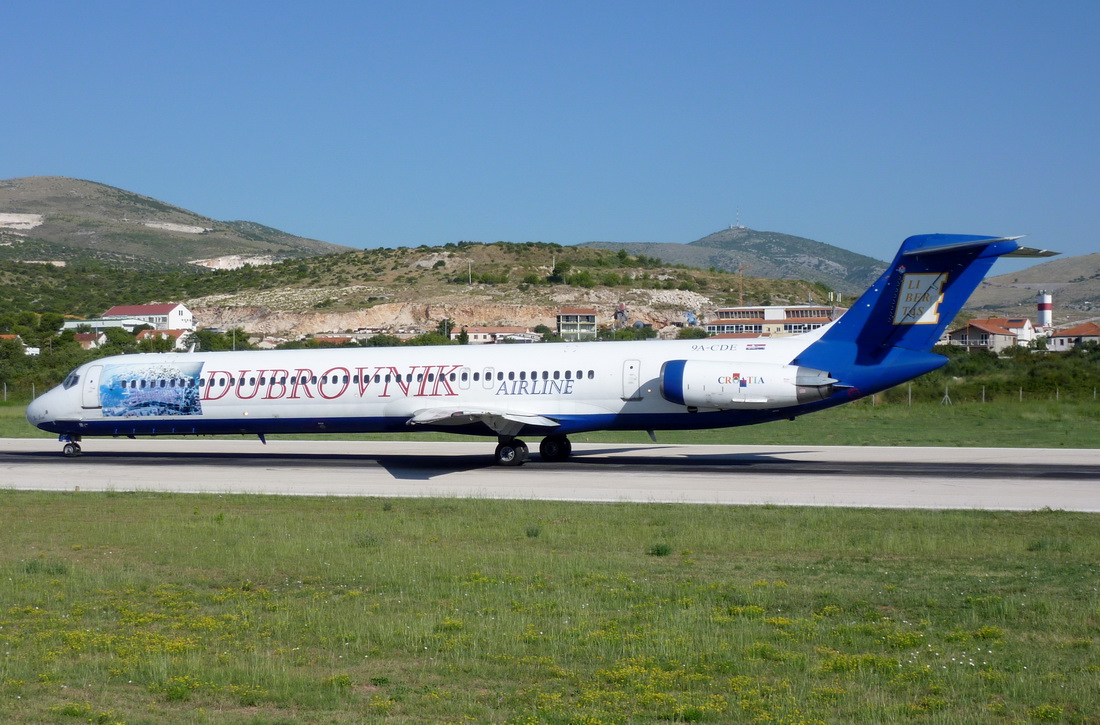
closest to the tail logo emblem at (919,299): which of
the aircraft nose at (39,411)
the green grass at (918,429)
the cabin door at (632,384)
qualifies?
the cabin door at (632,384)

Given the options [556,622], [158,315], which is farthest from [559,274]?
[556,622]

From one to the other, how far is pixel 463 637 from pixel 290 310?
356 ft

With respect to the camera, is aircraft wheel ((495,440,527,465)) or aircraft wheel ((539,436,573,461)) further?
aircraft wheel ((539,436,573,461))

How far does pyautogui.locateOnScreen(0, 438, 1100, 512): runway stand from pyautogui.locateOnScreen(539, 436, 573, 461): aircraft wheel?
1.28ft

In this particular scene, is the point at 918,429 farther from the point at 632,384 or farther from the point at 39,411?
the point at 39,411

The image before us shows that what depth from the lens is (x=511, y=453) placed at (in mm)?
26719

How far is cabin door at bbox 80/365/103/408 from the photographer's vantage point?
97.5ft

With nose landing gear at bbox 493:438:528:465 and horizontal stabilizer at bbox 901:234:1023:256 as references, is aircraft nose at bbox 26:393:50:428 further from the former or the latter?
horizontal stabilizer at bbox 901:234:1023:256

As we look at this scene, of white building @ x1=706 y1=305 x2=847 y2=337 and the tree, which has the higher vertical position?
the tree

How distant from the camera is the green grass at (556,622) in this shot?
741 cm

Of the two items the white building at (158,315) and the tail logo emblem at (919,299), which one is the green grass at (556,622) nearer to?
the tail logo emblem at (919,299)

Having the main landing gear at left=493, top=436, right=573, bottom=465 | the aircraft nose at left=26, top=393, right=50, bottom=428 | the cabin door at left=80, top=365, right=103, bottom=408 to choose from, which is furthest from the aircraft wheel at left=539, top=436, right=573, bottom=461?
the aircraft nose at left=26, top=393, right=50, bottom=428

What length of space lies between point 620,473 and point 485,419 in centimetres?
361

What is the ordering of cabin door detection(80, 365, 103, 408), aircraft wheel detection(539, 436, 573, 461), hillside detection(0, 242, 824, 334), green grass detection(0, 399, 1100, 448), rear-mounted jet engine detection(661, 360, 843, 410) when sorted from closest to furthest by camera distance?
rear-mounted jet engine detection(661, 360, 843, 410)
aircraft wheel detection(539, 436, 573, 461)
cabin door detection(80, 365, 103, 408)
green grass detection(0, 399, 1100, 448)
hillside detection(0, 242, 824, 334)
